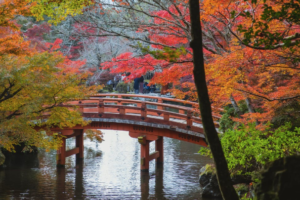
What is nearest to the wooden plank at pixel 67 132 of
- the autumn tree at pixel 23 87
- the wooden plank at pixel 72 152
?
the wooden plank at pixel 72 152

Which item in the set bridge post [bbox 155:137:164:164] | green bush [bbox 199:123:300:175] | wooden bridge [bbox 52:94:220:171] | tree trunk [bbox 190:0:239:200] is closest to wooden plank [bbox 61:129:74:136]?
wooden bridge [bbox 52:94:220:171]

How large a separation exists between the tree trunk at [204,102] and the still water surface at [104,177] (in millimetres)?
7537

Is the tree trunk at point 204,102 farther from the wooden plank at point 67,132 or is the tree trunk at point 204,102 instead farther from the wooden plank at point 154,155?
the wooden plank at point 67,132

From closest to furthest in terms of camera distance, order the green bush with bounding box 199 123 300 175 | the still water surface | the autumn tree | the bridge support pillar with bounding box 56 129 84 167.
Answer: the green bush with bounding box 199 123 300 175
the autumn tree
the still water surface
the bridge support pillar with bounding box 56 129 84 167

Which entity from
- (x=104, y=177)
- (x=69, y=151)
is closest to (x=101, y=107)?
(x=69, y=151)

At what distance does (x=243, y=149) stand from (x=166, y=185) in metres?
6.83

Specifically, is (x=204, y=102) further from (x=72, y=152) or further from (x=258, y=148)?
(x=72, y=152)

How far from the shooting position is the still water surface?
12422 millimetres

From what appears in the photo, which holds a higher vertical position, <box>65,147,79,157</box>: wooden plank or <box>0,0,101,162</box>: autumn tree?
<box>0,0,101,162</box>: autumn tree

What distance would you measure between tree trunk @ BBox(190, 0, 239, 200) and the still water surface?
7537 mm

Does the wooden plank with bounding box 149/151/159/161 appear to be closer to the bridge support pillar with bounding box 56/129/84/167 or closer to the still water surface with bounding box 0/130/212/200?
the still water surface with bounding box 0/130/212/200

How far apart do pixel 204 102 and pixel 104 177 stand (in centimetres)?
1080

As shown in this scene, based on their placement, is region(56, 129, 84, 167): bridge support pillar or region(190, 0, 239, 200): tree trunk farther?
region(56, 129, 84, 167): bridge support pillar

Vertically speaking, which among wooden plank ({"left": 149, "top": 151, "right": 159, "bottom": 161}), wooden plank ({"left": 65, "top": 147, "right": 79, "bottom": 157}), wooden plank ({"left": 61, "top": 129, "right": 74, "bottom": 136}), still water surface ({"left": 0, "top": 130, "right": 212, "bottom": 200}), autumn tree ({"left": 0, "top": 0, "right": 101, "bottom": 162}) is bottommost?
still water surface ({"left": 0, "top": 130, "right": 212, "bottom": 200})
